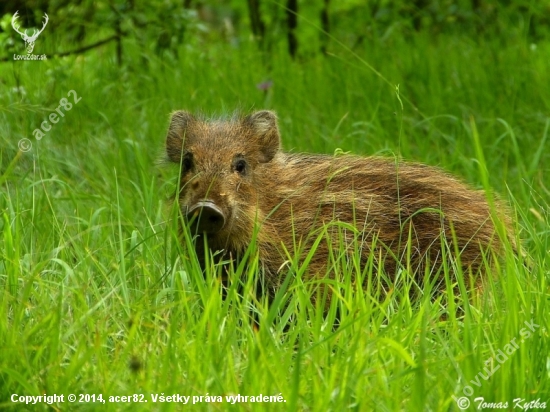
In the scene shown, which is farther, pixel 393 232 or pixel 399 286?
pixel 393 232

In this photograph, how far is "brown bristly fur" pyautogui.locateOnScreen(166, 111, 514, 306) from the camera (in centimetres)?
520

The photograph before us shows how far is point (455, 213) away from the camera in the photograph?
→ 5531mm

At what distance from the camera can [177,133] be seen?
5.76 metres

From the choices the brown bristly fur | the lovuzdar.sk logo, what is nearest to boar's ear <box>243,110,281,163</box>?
the brown bristly fur

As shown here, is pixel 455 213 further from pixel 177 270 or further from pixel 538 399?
pixel 538 399

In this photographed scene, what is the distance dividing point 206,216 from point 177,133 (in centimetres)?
103

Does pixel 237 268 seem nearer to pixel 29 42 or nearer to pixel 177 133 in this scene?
pixel 177 133

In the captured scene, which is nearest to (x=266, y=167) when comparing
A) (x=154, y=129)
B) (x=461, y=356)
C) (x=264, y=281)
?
(x=264, y=281)

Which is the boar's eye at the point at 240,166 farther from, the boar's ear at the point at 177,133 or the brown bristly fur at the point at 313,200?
the boar's ear at the point at 177,133

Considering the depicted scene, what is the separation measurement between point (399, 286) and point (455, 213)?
2.17 feet

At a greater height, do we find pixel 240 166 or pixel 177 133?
pixel 177 133

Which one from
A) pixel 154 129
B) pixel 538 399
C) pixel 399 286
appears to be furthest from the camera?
pixel 154 129

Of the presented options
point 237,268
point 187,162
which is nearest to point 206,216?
point 237,268

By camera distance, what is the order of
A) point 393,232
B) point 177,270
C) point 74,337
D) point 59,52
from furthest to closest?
point 59,52 → point 393,232 → point 177,270 → point 74,337
